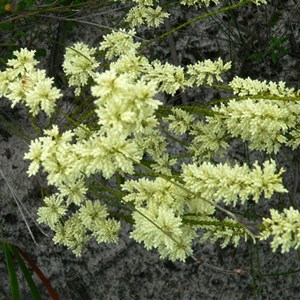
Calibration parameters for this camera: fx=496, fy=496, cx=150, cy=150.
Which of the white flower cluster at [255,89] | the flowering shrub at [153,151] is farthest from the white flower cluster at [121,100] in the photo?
the white flower cluster at [255,89]

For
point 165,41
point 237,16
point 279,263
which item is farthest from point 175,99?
point 279,263

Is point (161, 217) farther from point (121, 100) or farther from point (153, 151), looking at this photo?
point (153, 151)

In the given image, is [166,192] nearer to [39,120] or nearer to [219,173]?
[219,173]

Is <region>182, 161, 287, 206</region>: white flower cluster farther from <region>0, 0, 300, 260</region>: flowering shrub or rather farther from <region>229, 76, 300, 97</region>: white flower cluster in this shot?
<region>229, 76, 300, 97</region>: white flower cluster

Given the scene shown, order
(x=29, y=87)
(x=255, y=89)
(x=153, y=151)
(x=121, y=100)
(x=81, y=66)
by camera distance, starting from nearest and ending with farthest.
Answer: (x=121, y=100), (x=29, y=87), (x=255, y=89), (x=81, y=66), (x=153, y=151)

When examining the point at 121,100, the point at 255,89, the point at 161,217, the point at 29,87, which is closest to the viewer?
the point at 121,100

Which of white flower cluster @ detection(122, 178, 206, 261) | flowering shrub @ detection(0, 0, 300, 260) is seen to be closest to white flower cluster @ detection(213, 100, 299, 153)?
flowering shrub @ detection(0, 0, 300, 260)

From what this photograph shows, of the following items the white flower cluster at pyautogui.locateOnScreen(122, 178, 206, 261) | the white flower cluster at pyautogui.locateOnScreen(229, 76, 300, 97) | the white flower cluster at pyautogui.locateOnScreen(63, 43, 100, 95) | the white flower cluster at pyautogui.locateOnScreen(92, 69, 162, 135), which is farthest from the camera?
the white flower cluster at pyautogui.locateOnScreen(63, 43, 100, 95)

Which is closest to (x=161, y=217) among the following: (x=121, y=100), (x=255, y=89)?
(x=121, y=100)
